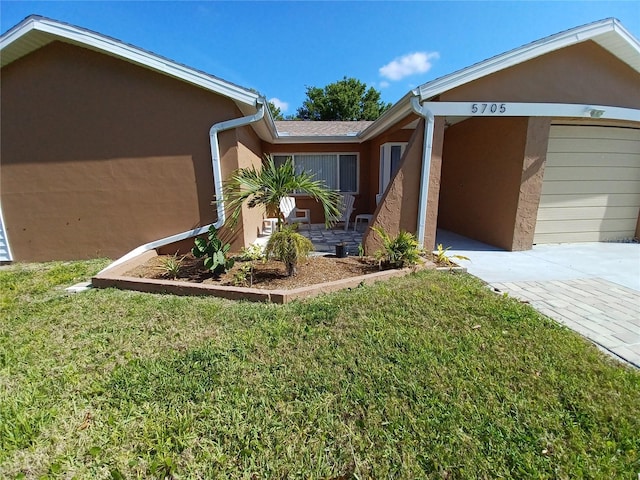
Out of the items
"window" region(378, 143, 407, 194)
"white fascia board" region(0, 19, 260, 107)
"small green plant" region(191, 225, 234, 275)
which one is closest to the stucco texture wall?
"window" region(378, 143, 407, 194)

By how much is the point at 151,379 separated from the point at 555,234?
8873 mm

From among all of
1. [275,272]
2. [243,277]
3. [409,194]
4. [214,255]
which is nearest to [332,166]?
[409,194]

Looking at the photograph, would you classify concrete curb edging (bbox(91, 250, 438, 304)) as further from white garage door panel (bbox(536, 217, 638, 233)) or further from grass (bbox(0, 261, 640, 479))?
white garage door panel (bbox(536, 217, 638, 233))

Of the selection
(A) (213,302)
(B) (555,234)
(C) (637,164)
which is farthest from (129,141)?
(C) (637,164)

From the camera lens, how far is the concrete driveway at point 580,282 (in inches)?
127

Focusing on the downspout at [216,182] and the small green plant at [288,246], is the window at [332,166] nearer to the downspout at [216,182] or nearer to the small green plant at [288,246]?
the downspout at [216,182]

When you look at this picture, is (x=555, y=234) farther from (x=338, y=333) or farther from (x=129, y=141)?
(x=129, y=141)

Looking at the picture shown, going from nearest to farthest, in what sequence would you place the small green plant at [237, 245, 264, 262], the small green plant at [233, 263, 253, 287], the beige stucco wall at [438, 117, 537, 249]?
the small green plant at [233, 263, 253, 287]
the small green plant at [237, 245, 264, 262]
the beige stucco wall at [438, 117, 537, 249]

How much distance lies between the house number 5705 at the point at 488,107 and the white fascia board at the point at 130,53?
4354 mm

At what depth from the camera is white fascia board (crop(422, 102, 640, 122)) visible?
5559mm

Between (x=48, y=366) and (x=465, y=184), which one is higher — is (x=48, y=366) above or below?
below

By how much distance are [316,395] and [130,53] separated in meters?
6.71

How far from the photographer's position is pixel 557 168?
22.2 ft

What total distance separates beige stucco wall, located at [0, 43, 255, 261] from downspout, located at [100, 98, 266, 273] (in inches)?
6.0
